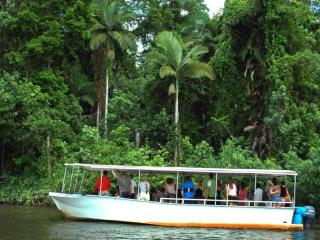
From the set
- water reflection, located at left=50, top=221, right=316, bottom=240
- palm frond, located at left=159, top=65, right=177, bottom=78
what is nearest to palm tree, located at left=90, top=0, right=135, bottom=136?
palm frond, located at left=159, top=65, right=177, bottom=78

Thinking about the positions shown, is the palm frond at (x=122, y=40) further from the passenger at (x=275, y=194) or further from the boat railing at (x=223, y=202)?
the passenger at (x=275, y=194)

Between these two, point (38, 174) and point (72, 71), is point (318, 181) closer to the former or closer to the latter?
point (38, 174)

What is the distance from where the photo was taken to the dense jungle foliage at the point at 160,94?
93.2 feet

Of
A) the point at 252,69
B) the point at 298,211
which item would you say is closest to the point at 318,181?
the point at 298,211

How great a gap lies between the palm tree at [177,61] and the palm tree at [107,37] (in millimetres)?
3579

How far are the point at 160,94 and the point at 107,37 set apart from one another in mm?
4836

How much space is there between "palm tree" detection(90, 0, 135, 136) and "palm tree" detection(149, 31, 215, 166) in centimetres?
358

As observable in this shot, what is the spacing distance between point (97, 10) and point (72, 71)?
4.66m

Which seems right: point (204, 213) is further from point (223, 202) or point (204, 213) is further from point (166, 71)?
point (166, 71)

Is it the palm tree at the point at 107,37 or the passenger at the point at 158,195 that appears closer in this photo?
the passenger at the point at 158,195

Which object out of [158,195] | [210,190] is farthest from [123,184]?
[210,190]

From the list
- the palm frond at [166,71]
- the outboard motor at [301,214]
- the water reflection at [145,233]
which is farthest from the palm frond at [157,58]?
the outboard motor at [301,214]

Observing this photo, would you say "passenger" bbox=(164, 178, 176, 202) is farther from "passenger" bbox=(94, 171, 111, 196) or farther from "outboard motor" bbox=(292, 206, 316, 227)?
"outboard motor" bbox=(292, 206, 316, 227)

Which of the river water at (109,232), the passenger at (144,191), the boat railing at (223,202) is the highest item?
the passenger at (144,191)
